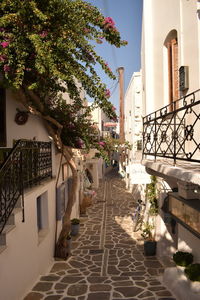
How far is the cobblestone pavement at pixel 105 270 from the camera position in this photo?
690 centimetres

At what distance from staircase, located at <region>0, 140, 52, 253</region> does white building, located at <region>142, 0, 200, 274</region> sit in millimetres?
3291

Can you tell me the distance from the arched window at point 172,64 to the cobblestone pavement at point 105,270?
19.4 ft

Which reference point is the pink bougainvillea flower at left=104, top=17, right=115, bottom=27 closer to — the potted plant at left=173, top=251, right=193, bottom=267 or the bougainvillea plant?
the bougainvillea plant

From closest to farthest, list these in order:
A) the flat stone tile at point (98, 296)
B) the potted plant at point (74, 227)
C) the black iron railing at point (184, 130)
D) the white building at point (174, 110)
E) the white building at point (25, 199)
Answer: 1. the black iron railing at point (184, 130)
2. the white building at point (25, 199)
3. the white building at point (174, 110)
4. the flat stone tile at point (98, 296)
5. the potted plant at point (74, 227)

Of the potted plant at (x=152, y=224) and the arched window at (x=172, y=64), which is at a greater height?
the arched window at (x=172, y=64)

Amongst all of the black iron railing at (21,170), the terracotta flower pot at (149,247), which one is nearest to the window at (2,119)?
the black iron railing at (21,170)

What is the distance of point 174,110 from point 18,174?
3.91m

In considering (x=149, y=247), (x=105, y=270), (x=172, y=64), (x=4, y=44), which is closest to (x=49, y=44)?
(x=4, y=44)

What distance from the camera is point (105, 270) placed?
8695 mm

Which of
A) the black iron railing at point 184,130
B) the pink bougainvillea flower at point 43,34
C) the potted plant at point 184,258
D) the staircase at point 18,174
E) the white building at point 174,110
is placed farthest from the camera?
the potted plant at point 184,258

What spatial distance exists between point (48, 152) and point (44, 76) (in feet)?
9.04

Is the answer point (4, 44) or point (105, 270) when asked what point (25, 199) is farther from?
point (105, 270)

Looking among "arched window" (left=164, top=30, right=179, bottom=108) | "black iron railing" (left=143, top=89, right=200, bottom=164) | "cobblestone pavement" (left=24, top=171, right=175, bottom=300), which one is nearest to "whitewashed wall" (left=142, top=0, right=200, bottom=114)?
"arched window" (left=164, top=30, right=179, bottom=108)

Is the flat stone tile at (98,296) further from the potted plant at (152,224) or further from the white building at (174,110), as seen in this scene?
the potted plant at (152,224)
